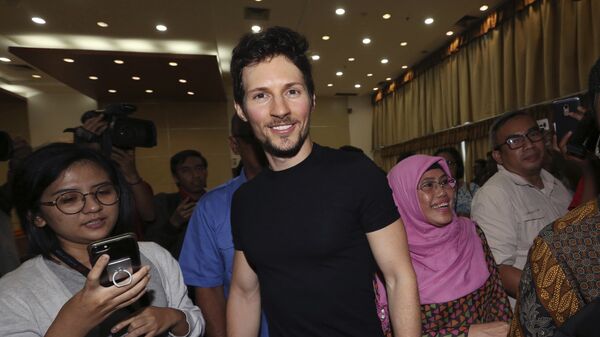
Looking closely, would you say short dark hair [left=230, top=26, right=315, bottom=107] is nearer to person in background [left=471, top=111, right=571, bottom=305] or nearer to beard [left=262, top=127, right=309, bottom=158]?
beard [left=262, top=127, right=309, bottom=158]

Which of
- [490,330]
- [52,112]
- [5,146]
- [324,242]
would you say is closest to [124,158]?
[5,146]

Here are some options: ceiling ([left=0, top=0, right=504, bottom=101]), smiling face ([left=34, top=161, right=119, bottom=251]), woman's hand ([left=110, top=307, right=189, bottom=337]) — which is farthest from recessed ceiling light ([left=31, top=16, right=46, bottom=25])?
→ woman's hand ([left=110, top=307, right=189, bottom=337])

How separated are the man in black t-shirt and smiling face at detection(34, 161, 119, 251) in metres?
0.45

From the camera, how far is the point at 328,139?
415 inches

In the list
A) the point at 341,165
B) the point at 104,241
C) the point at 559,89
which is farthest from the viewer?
the point at 559,89

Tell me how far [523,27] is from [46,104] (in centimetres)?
985

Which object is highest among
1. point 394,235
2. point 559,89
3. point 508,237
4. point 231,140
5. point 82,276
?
point 559,89

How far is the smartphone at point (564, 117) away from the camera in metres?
1.66

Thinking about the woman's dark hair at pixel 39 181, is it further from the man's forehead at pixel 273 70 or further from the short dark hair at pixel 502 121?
the short dark hair at pixel 502 121

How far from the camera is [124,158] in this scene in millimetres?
1925

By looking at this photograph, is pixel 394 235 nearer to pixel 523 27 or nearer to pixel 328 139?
pixel 523 27

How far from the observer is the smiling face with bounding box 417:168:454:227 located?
1.42 meters

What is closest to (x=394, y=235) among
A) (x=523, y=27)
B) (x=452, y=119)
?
(x=523, y=27)

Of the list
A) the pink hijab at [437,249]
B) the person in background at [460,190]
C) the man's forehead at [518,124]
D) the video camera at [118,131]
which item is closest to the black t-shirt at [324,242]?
the pink hijab at [437,249]
